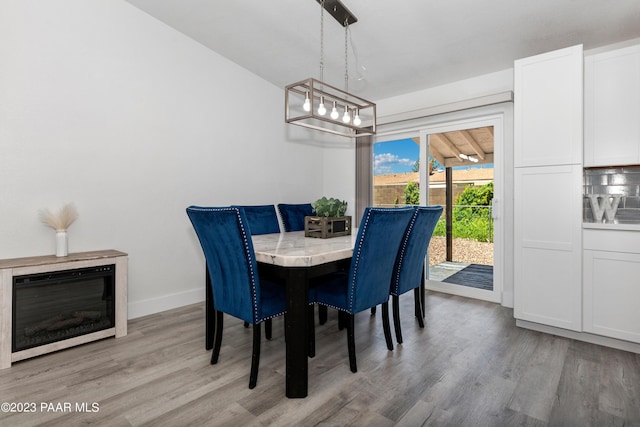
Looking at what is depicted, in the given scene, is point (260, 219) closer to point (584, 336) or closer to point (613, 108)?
point (584, 336)

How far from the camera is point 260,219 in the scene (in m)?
3.19

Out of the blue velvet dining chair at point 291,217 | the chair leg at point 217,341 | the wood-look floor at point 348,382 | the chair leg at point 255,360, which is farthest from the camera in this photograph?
the blue velvet dining chair at point 291,217

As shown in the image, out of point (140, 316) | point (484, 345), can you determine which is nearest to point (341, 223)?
point (484, 345)

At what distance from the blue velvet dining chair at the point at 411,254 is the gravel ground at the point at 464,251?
152 cm

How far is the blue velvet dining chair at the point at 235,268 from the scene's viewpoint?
5.79ft

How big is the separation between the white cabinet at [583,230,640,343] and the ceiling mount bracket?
254 cm

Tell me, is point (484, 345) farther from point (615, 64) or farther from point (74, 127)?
point (74, 127)

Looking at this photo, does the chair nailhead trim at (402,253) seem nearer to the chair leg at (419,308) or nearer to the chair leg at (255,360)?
the chair leg at (419,308)

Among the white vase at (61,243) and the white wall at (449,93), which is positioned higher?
the white wall at (449,93)

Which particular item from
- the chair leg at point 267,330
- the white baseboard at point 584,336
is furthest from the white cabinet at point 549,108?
the chair leg at point 267,330

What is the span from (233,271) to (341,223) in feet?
3.44

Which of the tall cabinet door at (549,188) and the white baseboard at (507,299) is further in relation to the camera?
the white baseboard at (507,299)

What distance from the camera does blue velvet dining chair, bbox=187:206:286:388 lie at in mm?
1764

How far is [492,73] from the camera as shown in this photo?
349 cm
